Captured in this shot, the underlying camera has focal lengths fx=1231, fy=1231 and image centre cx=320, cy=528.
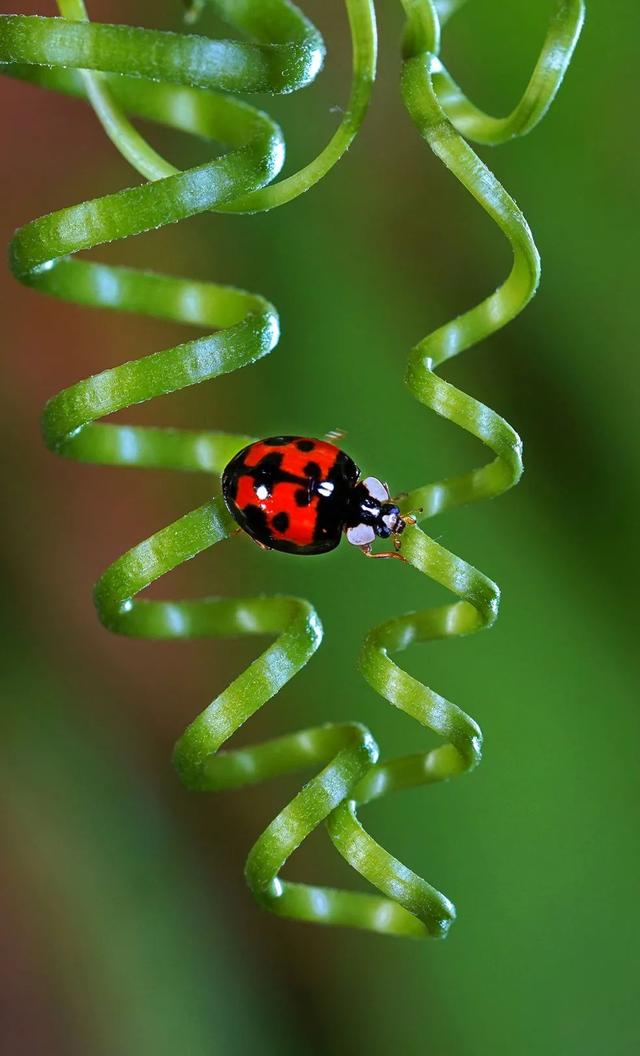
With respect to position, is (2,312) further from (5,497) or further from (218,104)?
(218,104)

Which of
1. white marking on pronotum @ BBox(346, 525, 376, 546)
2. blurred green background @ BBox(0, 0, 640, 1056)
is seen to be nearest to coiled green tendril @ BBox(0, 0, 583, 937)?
white marking on pronotum @ BBox(346, 525, 376, 546)

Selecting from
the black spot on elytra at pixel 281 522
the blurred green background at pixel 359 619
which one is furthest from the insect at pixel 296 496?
the blurred green background at pixel 359 619

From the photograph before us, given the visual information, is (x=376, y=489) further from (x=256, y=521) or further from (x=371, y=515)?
(x=256, y=521)

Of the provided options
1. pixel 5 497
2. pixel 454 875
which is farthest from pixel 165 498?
pixel 454 875

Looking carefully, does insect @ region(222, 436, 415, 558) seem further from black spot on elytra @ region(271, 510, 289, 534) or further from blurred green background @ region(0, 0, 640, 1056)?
blurred green background @ region(0, 0, 640, 1056)

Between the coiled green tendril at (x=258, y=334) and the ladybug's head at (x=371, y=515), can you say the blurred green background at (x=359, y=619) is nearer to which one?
the ladybug's head at (x=371, y=515)

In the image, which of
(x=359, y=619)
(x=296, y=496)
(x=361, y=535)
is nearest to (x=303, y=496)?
(x=296, y=496)
